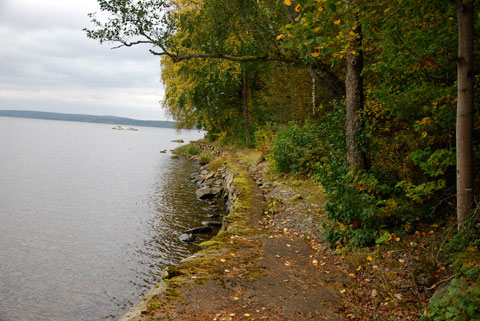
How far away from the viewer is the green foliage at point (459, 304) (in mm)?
2688

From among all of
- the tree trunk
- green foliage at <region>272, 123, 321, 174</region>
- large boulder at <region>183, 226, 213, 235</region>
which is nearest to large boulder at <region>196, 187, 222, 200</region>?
green foliage at <region>272, 123, 321, 174</region>

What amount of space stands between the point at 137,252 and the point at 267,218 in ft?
12.9

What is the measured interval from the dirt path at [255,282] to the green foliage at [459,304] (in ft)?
3.86

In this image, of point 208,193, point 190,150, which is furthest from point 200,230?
point 190,150

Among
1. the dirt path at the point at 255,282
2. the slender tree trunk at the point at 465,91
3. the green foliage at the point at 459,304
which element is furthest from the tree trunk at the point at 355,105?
the green foliage at the point at 459,304

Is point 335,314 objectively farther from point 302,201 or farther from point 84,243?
point 84,243

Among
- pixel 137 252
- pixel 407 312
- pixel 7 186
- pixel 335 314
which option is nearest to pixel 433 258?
pixel 407 312

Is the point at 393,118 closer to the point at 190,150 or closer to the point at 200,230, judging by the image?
the point at 200,230

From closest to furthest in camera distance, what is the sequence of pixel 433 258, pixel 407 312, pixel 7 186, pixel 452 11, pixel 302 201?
pixel 407 312, pixel 433 258, pixel 452 11, pixel 302 201, pixel 7 186

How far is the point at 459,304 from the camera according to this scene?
2.76m

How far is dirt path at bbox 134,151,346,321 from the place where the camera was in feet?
12.9

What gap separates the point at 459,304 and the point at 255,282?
2.62 meters

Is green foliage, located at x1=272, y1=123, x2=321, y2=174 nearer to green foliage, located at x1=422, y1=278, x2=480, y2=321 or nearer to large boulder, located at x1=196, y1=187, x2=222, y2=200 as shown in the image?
large boulder, located at x1=196, y1=187, x2=222, y2=200

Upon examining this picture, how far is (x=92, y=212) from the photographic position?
546 inches
